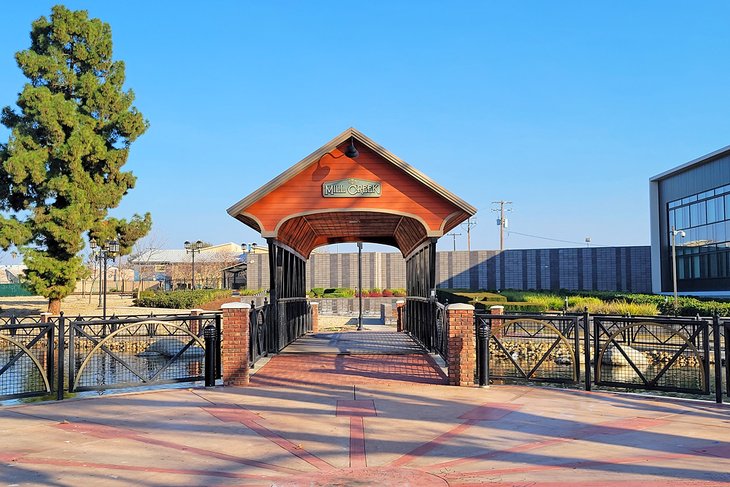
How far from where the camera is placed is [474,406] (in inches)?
343

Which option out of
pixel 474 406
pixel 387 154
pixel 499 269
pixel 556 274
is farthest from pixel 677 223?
pixel 474 406

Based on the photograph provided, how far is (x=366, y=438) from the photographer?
6.97m

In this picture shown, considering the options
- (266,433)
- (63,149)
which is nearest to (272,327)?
(266,433)

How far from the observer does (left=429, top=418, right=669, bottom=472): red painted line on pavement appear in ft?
Result: 20.0

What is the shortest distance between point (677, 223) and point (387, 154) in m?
38.6

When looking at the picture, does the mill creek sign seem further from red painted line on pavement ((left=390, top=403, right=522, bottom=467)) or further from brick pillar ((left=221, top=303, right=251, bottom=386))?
red painted line on pavement ((left=390, top=403, right=522, bottom=467))

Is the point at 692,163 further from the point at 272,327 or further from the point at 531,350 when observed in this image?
the point at 272,327

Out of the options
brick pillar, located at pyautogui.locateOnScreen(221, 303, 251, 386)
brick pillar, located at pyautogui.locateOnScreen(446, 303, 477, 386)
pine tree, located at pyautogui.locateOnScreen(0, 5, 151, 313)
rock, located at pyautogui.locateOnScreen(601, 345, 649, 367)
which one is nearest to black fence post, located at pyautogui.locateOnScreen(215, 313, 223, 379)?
brick pillar, located at pyautogui.locateOnScreen(221, 303, 251, 386)

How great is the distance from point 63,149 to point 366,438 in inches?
1033

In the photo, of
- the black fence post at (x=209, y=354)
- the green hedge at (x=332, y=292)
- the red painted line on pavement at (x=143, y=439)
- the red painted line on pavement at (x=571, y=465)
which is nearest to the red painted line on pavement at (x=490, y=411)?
the red painted line on pavement at (x=571, y=465)

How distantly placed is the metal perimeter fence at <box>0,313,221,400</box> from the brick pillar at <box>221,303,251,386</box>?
221mm

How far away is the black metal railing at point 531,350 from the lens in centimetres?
1017

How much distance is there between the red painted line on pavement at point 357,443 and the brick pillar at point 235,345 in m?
3.15

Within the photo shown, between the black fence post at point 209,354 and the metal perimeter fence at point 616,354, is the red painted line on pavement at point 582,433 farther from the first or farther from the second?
the black fence post at point 209,354
